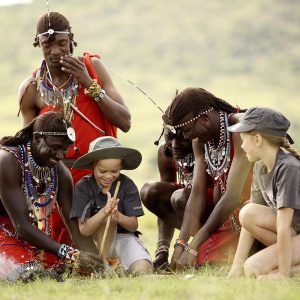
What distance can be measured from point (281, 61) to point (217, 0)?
31160 millimetres

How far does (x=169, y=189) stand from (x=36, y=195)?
1442 millimetres

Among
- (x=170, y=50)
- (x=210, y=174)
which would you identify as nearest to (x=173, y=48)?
(x=170, y=50)

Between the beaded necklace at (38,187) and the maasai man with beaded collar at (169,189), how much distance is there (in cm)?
110

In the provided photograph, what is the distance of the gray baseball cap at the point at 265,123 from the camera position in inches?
259

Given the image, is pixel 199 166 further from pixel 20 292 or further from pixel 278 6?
pixel 278 6

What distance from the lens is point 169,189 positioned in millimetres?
8281

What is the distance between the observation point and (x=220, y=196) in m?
7.68

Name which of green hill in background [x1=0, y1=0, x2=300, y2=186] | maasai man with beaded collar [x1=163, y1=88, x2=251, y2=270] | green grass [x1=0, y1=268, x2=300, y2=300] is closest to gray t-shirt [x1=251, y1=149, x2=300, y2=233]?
maasai man with beaded collar [x1=163, y1=88, x2=251, y2=270]

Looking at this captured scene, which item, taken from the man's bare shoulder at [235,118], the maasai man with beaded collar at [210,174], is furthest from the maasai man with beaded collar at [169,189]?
the man's bare shoulder at [235,118]

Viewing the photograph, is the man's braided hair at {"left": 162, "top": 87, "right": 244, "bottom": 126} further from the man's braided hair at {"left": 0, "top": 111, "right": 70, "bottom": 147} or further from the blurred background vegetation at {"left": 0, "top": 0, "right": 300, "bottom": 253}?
the blurred background vegetation at {"left": 0, "top": 0, "right": 300, "bottom": 253}

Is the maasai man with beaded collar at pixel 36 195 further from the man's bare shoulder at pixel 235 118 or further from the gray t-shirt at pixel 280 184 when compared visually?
the gray t-shirt at pixel 280 184

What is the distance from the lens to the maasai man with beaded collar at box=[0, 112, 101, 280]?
23.3 feet

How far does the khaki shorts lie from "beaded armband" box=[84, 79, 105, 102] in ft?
4.12

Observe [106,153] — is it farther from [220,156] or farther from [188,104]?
[220,156]
